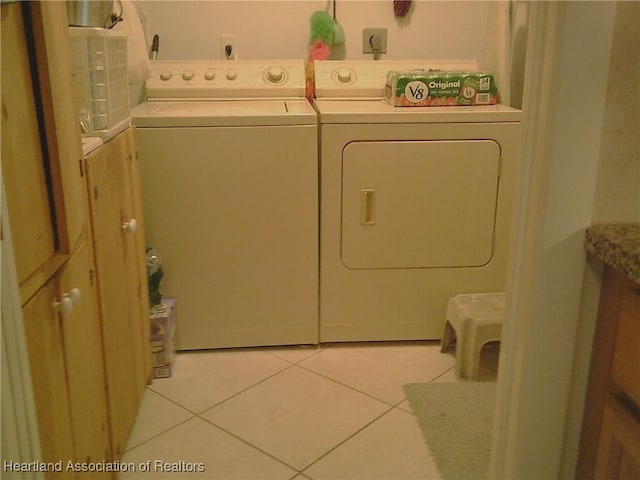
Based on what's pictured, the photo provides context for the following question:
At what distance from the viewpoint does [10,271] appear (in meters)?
0.73

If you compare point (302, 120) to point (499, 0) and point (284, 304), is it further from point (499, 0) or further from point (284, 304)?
point (499, 0)

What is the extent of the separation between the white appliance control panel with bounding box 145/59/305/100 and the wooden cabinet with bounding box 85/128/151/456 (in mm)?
641

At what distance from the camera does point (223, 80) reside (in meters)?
2.38

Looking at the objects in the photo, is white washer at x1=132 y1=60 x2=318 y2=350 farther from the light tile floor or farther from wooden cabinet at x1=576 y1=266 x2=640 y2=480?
wooden cabinet at x1=576 y1=266 x2=640 y2=480

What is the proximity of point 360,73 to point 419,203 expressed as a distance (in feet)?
2.09

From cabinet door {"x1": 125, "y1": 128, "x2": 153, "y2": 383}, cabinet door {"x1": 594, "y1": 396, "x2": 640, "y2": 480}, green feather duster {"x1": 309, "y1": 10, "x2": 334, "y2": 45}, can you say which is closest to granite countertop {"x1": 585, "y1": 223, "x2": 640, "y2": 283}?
cabinet door {"x1": 594, "y1": 396, "x2": 640, "y2": 480}

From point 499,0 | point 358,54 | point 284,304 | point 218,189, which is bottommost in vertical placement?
point 284,304

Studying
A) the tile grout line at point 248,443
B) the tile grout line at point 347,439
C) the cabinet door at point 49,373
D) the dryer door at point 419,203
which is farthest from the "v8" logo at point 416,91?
the cabinet door at point 49,373

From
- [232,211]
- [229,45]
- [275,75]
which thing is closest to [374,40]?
[275,75]

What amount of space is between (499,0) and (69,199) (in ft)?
6.37

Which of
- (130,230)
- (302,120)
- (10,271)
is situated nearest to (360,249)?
(302,120)

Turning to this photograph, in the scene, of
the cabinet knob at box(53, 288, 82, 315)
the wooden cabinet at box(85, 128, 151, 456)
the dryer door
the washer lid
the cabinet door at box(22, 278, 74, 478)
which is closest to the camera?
the cabinet door at box(22, 278, 74, 478)

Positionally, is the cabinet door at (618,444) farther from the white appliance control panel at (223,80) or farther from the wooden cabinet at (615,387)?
the white appliance control panel at (223,80)

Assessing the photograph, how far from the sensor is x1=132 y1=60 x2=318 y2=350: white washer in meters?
2.01
